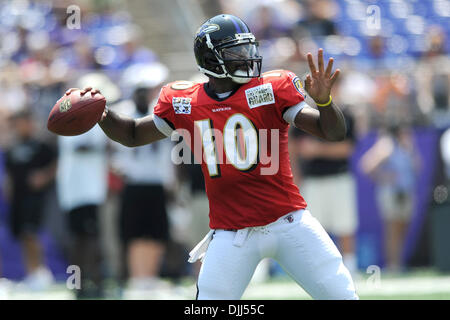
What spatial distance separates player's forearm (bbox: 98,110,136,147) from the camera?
4441mm

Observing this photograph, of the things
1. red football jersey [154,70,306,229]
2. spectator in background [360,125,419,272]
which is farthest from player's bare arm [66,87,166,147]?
spectator in background [360,125,419,272]

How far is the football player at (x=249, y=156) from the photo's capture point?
3.94 meters

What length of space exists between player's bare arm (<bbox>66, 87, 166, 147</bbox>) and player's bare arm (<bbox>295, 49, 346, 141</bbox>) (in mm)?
923

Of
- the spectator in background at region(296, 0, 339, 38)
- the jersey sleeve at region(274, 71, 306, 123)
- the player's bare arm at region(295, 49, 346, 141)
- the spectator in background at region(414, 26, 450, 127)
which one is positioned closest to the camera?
the player's bare arm at region(295, 49, 346, 141)

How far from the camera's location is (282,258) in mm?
4051

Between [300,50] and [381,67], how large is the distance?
0.96m

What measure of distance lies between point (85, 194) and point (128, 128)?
3571 millimetres

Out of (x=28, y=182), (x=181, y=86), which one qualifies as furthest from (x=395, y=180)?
(x=181, y=86)

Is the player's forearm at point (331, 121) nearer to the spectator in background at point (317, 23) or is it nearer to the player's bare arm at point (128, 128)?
the player's bare arm at point (128, 128)

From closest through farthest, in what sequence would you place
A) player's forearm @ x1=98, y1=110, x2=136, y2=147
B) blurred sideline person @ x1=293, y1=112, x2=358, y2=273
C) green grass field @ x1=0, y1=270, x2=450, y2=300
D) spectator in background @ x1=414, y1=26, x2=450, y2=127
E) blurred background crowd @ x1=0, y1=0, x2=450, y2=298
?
player's forearm @ x1=98, y1=110, x2=136, y2=147 < green grass field @ x1=0, y1=270, x2=450, y2=300 < blurred background crowd @ x1=0, y1=0, x2=450, y2=298 < blurred sideline person @ x1=293, y1=112, x2=358, y2=273 < spectator in background @ x1=414, y1=26, x2=450, y2=127

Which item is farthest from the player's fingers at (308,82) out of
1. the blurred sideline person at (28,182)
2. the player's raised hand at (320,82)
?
the blurred sideline person at (28,182)

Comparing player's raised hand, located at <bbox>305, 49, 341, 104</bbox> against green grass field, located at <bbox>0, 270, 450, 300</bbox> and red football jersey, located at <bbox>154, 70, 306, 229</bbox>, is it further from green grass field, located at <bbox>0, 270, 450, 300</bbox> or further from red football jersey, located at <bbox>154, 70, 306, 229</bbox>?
green grass field, located at <bbox>0, 270, 450, 300</bbox>
